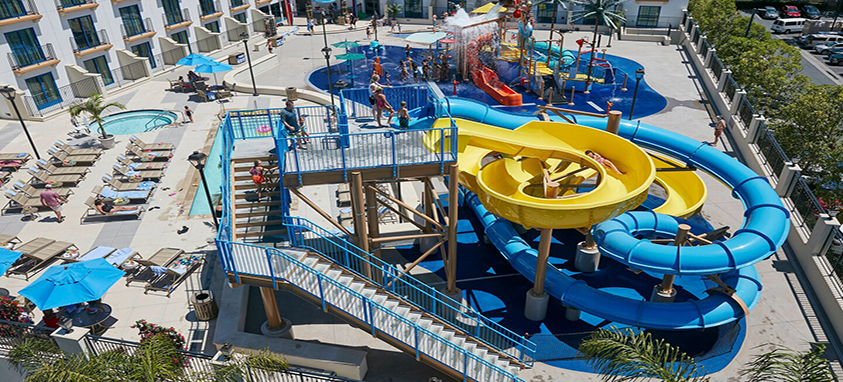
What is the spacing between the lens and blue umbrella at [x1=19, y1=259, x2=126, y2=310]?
13688 millimetres

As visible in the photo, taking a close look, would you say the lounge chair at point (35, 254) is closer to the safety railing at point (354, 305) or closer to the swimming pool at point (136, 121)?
the safety railing at point (354, 305)

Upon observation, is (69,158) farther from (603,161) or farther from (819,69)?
(819,69)

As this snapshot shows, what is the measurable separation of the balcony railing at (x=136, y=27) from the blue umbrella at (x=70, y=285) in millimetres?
30732

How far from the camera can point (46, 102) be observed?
33625mm

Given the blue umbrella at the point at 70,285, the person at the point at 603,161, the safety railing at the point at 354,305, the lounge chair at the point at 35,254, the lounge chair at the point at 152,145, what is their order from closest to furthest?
the safety railing at the point at 354,305 → the blue umbrella at the point at 70,285 → the person at the point at 603,161 → the lounge chair at the point at 35,254 → the lounge chair at the point at 152,145

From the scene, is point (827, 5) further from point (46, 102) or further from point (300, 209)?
point (46, 102)

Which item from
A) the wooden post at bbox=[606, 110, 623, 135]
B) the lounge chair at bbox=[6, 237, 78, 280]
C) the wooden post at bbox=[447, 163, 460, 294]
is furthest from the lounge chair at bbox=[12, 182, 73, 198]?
the wooden post at bbox=[606, 110, 623, 135]

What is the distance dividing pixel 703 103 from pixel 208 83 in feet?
121

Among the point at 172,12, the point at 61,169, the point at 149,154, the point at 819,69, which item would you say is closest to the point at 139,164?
the point at 149,154

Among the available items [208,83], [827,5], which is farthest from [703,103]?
[827,5]

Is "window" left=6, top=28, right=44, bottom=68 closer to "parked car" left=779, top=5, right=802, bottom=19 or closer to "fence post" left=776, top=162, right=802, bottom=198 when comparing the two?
"fence post" left=776, top=162, right=802, bottom=198

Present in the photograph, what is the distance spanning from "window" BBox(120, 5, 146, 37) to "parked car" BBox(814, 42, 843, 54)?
60512mm

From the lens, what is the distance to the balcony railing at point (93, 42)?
34812 millimetres

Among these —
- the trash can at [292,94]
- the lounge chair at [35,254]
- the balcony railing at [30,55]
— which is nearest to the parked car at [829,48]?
the trash can at [292,94]
